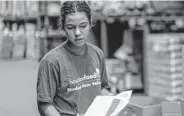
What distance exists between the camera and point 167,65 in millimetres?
4008

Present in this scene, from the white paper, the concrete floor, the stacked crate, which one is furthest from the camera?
the stacked crate

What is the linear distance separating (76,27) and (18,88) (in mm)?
2316

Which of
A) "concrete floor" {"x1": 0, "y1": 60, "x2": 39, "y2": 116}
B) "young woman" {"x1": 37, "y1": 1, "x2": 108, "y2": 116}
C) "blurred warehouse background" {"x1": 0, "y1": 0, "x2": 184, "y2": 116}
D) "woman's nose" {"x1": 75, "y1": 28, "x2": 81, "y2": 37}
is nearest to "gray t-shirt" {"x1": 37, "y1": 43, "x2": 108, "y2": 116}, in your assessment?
"young woman" {"x1": 37, "y1": 1, "x2": 108, "y2": 116}

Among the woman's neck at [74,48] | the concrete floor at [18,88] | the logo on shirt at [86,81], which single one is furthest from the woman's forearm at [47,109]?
the concrete floor at [18,88]

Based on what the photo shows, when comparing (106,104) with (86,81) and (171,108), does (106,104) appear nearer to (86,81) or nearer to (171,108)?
(86,81)

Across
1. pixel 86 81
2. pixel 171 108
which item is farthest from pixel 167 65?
pixel 86 81

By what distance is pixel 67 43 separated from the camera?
169 centimetres

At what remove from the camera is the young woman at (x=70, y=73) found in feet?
Result: 5.18

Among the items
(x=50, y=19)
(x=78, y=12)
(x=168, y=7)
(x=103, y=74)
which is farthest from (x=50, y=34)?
(x=78, y=12)

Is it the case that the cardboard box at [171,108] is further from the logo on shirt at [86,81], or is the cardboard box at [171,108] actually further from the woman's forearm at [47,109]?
the woman's forearm at [47,109]

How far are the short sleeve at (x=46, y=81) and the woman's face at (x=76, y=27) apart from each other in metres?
0.17

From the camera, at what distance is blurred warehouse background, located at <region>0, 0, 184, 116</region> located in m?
4.00

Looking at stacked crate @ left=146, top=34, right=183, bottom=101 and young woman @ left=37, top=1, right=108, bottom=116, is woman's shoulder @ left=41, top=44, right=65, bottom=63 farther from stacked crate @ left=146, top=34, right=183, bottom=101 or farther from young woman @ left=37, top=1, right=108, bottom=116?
stacked crate @ left=146, top=34, right=183, bottom=101

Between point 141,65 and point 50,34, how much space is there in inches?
52.1
